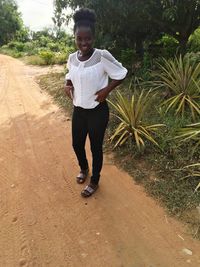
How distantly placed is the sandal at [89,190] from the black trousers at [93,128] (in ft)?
0.20

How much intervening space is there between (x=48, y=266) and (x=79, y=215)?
2.24 ft

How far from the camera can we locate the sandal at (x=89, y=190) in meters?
3.53

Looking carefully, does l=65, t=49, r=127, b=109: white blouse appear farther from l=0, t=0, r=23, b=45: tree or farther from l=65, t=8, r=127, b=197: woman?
l=0, t=0, r=23, b=45: tree

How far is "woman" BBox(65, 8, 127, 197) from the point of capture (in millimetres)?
2922

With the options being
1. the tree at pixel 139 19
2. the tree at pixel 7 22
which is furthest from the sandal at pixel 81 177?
the tree at pixel 7 22

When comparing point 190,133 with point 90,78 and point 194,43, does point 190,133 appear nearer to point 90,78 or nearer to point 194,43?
point 90,78

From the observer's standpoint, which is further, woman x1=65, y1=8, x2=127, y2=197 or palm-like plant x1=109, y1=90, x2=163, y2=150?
palm-like plant x1=109, y1=90, x2=163, y2=150

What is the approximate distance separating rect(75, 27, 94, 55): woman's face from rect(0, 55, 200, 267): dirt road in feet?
5.23

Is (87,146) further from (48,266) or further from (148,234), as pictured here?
(48,266)

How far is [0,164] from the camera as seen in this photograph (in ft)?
14.2

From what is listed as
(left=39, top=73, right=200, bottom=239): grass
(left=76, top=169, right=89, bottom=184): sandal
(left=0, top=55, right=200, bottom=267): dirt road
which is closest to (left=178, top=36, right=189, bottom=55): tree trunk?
(left=39, top=73, right=200, bottom=239): grass

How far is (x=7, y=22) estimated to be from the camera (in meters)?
34.5

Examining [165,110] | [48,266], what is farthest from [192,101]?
[48,266]

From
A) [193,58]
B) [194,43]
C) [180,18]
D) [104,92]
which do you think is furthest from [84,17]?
[194,43]
